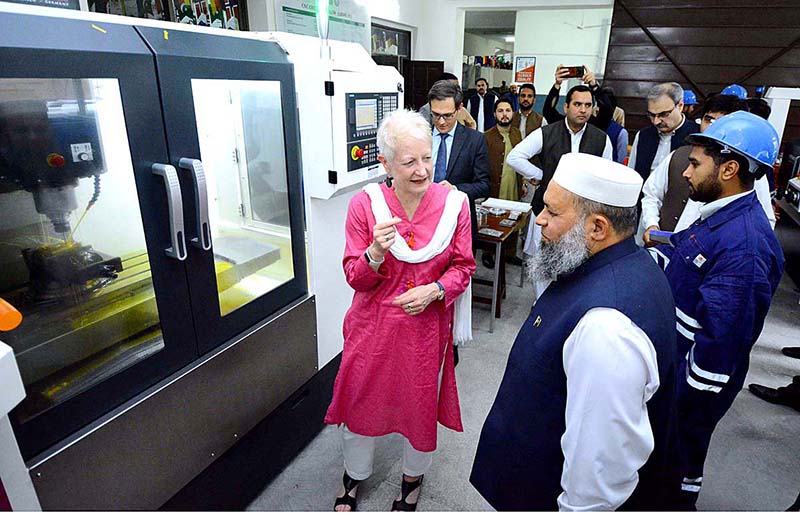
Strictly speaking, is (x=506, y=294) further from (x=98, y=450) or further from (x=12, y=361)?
(x=12, y=361)

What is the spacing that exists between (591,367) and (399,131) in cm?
93

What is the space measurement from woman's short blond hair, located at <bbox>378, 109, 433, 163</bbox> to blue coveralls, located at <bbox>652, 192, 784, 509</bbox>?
995mm

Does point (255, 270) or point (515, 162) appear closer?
point (255, 270)

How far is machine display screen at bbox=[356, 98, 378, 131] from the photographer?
191cm

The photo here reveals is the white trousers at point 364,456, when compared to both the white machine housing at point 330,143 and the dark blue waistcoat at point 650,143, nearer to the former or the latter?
the white machine housing at point 330,143

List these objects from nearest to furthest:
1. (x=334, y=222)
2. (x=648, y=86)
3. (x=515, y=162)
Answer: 1. (x=334, y=222)
2. (x=515, y=162)
3. (x=648, y=86)

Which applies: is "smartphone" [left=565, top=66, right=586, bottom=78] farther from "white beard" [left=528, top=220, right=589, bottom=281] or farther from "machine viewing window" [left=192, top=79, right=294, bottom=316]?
"white beard" [left=528, top=220, right=589, bottom=281]

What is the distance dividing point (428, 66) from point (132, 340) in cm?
616

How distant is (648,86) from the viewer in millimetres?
6270

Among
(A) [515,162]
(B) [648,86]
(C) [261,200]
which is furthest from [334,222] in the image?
(B) [648,86]

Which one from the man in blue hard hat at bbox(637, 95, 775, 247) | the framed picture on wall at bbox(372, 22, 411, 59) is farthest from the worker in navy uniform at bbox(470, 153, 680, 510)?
the framed picture on wall at bbox(372, 22, 411, 59)

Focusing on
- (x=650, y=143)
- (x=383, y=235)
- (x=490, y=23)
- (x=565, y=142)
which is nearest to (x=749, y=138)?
(x=383, y=235)

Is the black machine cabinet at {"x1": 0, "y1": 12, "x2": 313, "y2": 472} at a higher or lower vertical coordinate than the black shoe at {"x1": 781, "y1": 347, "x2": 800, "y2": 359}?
higher

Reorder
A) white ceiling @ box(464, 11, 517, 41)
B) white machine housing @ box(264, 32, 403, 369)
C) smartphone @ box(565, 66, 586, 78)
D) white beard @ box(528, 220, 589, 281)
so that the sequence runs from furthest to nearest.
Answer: white ceiling @ box(464, 11, 517, 41)
smartphone @ box(565, 66, 586, 78)
white machine housing @ box(264, 32, 403, 369)
white beard @ box(528, 220, 589, 281)
